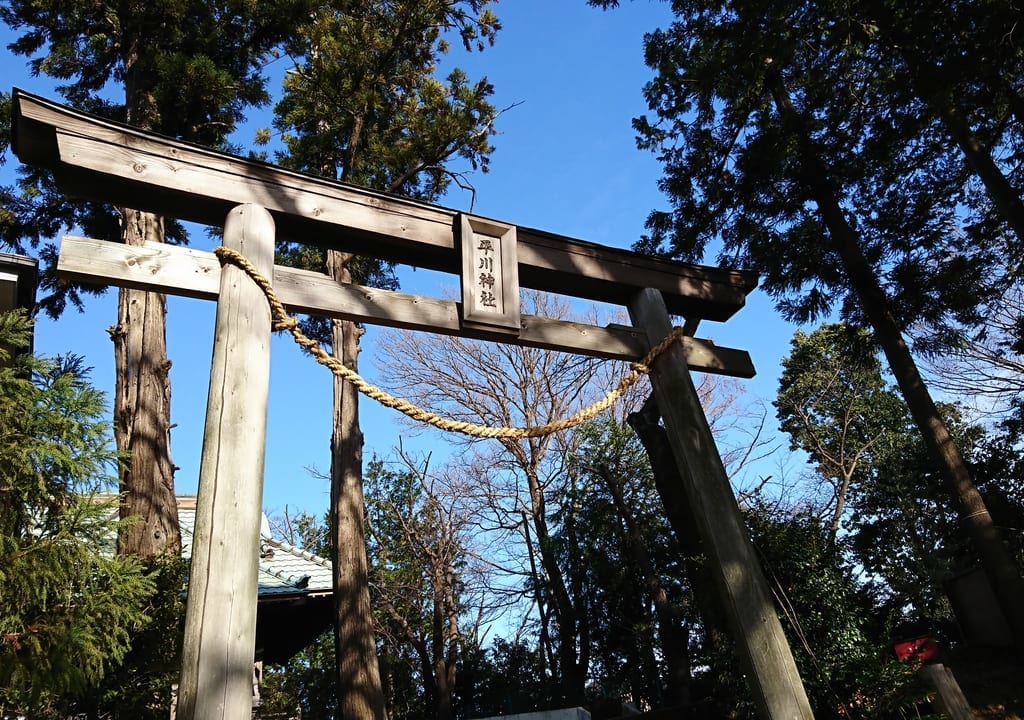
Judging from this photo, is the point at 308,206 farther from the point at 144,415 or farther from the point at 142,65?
the point at 142,65

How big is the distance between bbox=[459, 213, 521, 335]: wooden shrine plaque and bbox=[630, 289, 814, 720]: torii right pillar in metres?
0.95

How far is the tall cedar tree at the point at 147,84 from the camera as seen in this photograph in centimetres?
624

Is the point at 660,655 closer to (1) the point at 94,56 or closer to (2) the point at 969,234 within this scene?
(2) the point at 969,234

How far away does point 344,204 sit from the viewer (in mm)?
3275

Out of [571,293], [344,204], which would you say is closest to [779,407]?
Result: [571,293]

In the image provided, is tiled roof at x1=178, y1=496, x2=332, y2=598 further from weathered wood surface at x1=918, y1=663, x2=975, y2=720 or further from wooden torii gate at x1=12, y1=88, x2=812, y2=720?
weathered wood surface at x1=918, y1=663, x2=975, y2=720

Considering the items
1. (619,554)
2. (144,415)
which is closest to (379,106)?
(144,415)

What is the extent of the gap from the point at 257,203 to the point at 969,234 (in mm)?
8729

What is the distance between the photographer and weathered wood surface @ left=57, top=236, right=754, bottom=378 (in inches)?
104

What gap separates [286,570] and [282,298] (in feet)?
18.4

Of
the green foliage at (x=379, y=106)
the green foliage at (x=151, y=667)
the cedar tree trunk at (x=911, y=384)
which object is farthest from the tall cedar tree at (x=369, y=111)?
the cedar tree trunk at (x=911, y=384)

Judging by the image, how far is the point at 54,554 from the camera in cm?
388

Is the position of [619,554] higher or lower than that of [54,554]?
higher

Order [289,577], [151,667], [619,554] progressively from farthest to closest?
[619,554], [289,577], [151,667]
